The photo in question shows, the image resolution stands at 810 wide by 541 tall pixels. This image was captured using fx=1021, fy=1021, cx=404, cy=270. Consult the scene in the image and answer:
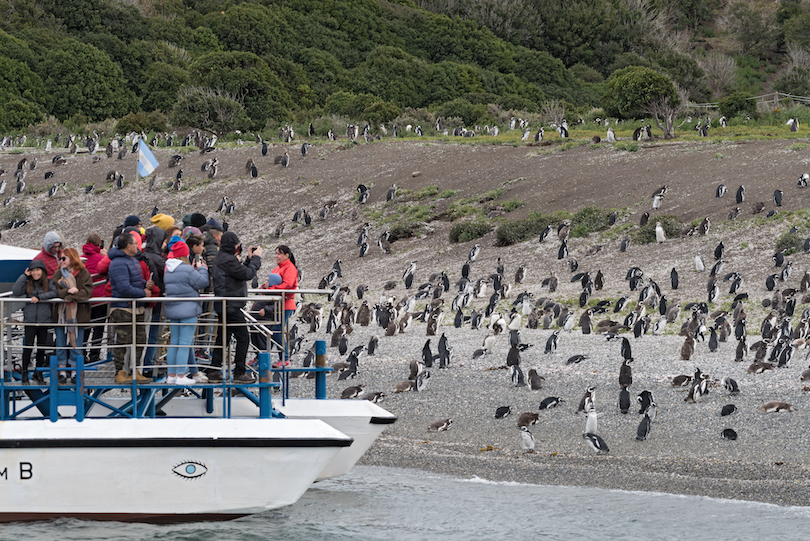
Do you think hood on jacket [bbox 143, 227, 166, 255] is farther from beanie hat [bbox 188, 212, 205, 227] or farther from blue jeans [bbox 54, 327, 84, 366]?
blue jeans [bbox 54, 327, 84, 366]

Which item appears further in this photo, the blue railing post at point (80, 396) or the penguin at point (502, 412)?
the penguin at point (502, 412)

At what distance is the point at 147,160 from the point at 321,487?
667cm

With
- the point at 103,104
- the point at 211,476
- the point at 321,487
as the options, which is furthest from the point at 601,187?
the point at 103,104

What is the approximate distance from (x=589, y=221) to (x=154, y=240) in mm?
20605

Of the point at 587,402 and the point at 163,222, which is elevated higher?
the point at 163,222

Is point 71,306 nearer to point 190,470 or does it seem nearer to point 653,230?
point 190,470

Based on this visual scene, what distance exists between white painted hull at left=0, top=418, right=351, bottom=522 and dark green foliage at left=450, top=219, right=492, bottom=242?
21.4 m

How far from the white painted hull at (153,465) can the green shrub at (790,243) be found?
1771 centimetres

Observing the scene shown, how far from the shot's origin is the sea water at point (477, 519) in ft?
30.8

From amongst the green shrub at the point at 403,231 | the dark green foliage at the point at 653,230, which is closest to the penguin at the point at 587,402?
the dark green foliage at the point at 653,230

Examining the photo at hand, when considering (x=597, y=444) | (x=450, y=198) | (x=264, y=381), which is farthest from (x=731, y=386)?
(x=450, y=198)

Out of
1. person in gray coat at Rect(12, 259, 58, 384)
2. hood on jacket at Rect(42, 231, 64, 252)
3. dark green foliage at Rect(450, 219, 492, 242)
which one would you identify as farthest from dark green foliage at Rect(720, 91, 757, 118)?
person in gray coat at Rect(12, 259, 58, 384)

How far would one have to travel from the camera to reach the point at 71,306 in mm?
9258

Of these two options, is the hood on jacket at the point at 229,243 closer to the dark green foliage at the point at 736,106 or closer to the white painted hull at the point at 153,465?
the white painted hull at the point at 153,465
